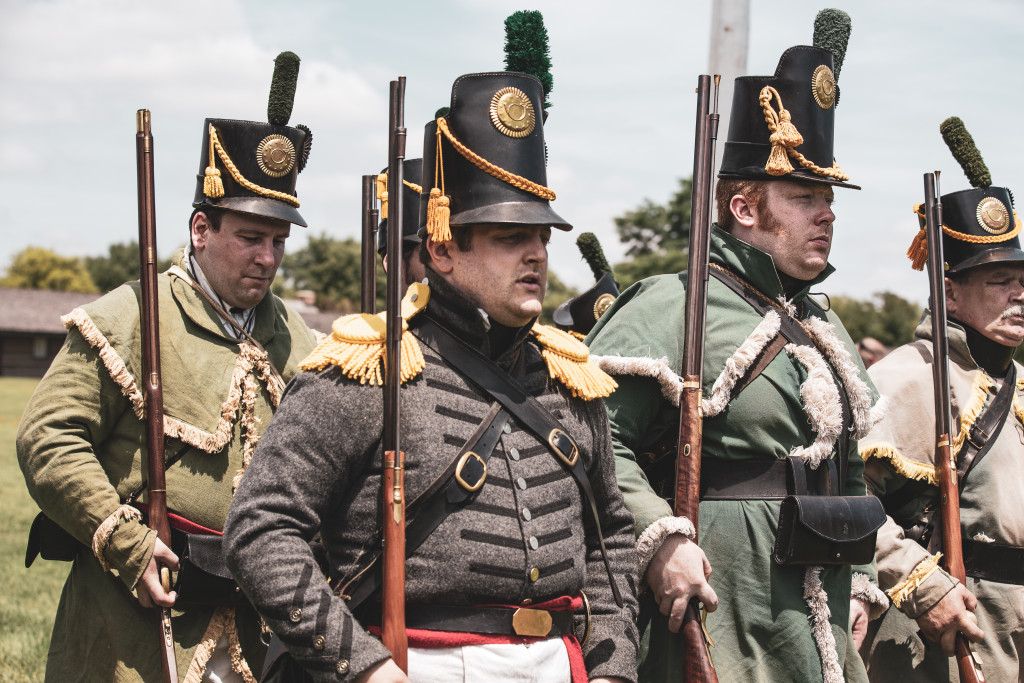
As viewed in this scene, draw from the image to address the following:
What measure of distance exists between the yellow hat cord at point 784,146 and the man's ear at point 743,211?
0.55 feet

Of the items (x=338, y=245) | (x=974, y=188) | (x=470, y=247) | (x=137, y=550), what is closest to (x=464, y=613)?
(x=470, y=247)

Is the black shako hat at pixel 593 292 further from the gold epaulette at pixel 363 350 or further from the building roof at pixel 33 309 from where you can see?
the building roof at pixel 33 309

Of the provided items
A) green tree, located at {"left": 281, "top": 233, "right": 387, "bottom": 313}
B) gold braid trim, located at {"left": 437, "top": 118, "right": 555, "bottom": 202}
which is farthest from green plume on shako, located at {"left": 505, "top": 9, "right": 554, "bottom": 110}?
green tree, located at {"left": 281, "top": 233, "right": 387, "bottom": 313}

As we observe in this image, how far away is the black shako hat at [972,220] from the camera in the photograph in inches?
193

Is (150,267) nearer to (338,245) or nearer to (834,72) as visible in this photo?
(834,72)

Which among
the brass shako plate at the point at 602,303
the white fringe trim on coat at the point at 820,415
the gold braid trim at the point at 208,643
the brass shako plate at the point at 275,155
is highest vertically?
the brass shako plate at the point at 275,155

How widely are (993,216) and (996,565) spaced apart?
5.47 feet

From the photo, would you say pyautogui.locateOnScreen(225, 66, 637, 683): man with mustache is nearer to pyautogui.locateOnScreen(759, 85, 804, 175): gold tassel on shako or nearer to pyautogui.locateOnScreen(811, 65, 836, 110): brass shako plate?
pyautogui.locateOnScreen(759, 85, 804, 175): gold tassel on shako

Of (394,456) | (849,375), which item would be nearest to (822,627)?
(849,375)

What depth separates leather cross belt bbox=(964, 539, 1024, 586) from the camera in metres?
4.58

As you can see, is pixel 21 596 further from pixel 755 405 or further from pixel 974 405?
pixel 974 405

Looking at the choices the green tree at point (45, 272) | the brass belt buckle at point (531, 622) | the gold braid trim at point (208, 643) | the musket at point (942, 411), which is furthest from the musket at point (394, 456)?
the green tree at point (45, 272)

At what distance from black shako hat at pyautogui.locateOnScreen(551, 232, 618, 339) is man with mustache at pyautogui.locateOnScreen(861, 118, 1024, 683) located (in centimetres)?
161

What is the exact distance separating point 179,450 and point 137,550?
16.6 inches
